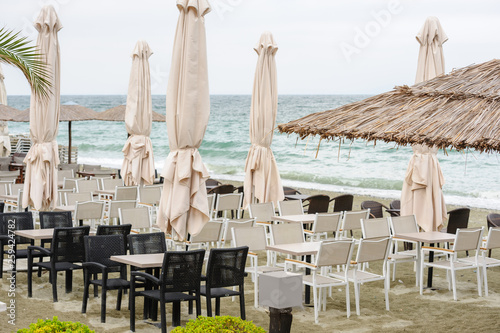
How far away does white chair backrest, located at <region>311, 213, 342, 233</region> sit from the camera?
27.6ft

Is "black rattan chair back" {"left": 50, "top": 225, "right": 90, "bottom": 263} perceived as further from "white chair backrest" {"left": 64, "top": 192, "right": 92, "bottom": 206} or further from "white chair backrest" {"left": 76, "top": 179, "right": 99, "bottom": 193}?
"white chair backrest" {"left": 76, "top": 179, "right": 99, "bottom": 193}

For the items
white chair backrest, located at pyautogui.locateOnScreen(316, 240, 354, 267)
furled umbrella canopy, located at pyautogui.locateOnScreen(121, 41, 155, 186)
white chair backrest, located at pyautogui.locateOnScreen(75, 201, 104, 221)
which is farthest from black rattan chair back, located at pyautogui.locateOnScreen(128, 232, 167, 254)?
furled umbrella canopy, located at pyautogui.locateOnScreen(121, 41, 155, 186)

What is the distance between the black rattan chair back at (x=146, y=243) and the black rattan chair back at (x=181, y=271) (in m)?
0.92

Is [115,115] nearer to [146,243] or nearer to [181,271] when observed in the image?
[146,243]

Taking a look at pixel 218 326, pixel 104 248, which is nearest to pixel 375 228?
pixel 104 248

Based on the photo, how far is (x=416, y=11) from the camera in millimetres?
40281

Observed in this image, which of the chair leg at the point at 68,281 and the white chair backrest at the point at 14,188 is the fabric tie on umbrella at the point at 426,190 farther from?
the white chair backrest at the point at 14,188

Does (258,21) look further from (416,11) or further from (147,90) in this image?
(147,90)

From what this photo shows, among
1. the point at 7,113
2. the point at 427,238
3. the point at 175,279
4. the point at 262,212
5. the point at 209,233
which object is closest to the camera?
the point at 175,279

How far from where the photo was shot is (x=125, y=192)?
1101cm

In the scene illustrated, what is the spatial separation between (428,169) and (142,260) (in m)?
4.60

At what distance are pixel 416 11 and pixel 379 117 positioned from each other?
37.0 m

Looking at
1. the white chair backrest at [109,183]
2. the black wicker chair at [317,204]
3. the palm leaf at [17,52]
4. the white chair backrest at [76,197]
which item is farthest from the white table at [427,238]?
the white chair backrest at [109,183]

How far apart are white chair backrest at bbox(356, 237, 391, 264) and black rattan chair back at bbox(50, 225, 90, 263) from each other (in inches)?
112
